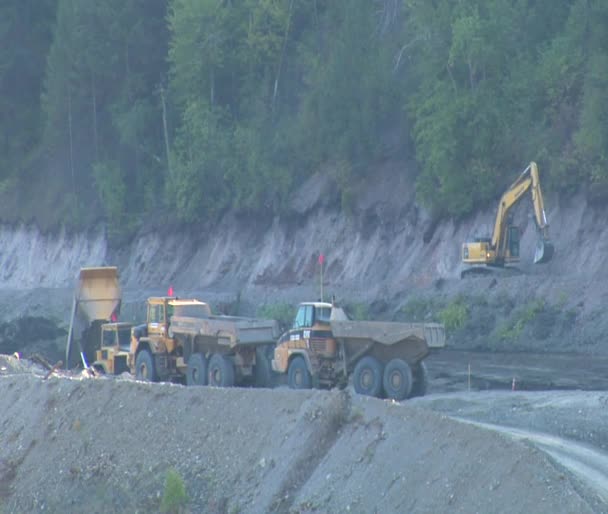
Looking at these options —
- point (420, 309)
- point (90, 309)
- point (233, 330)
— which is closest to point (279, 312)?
point (420, 309)

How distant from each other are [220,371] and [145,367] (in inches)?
112

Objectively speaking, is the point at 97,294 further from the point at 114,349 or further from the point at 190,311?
the point at 190,311

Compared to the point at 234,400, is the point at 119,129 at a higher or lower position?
higher

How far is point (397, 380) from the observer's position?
95.1 ft

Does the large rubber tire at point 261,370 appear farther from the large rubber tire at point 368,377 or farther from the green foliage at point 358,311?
the green foliage at point 358,311

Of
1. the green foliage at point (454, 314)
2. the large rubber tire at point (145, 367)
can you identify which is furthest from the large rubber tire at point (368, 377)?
the green foliage at point (454, 314)

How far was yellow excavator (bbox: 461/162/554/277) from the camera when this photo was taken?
48.9 meters

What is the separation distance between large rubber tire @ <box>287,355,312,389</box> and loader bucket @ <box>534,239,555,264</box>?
19290mm

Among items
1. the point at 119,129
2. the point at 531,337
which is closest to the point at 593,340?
the point at 531,337

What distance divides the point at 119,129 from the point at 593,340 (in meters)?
37.4

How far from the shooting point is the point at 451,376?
121ft

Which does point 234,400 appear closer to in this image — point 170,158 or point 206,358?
point 206,358

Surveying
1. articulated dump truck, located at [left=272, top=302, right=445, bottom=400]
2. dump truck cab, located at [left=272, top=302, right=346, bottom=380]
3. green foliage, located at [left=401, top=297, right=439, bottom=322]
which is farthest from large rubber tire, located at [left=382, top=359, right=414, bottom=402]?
green foliage, located at [left=401, top=297, right=439, bottom=322]

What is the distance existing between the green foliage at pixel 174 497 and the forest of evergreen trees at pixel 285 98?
30829 millimetres
